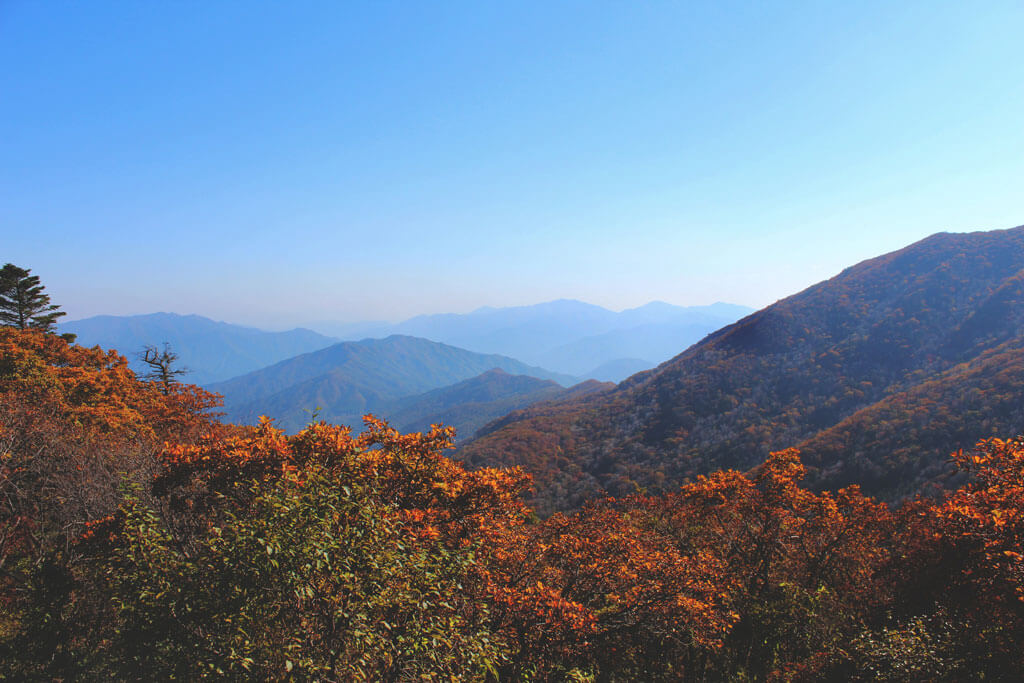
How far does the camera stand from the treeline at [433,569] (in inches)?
209

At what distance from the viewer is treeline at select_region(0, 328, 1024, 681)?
209 inches

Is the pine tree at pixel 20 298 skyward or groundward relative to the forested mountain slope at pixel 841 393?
skyward

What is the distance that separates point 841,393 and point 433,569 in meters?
84.8

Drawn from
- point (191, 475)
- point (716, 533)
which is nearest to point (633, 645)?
point (716, 533)

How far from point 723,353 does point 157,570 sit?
100 metres

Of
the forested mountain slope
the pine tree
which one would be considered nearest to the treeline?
the pine tree

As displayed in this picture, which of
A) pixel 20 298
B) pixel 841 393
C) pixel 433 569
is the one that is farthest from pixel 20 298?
pixel 841 393

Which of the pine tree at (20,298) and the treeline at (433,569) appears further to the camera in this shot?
the pine tree at (20,298)

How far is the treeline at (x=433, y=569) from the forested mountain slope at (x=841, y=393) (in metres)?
38.9

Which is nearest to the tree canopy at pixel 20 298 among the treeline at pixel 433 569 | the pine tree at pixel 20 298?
the pine tree at pixel 20 298

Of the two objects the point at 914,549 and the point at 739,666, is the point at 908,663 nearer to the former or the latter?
the point at 914,549

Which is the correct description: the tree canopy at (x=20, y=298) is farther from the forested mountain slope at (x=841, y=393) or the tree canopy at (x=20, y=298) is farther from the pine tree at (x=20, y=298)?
the forested mountain slope at (x=841, y=393)

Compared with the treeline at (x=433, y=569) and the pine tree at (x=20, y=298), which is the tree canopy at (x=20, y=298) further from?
the treeline at (x=433, y=569)

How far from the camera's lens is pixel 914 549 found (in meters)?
10.9
